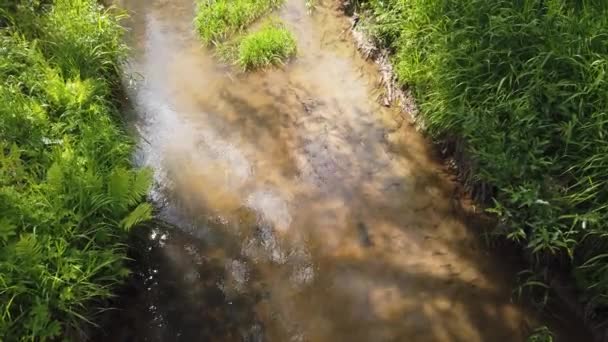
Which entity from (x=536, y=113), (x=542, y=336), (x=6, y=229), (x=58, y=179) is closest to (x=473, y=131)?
(x=536, y=113)

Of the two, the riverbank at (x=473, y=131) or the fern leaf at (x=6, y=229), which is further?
the riverbank at (x=473, y=131)

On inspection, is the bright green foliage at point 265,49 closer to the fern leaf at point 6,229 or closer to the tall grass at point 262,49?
the tall grass at point 262,49

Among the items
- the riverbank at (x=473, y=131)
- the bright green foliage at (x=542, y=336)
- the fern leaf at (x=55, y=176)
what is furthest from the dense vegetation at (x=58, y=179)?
the bright green foliage at (x=542, y=336)

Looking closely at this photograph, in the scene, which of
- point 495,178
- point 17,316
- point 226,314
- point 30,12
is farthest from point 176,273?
point 30,12

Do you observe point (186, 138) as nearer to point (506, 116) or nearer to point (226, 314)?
point (226, 314)

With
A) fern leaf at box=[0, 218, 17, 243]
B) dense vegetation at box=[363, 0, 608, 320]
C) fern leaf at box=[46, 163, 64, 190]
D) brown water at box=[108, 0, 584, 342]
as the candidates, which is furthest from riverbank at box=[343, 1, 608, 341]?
fern leaf at box=[0, 218, 17, 243]

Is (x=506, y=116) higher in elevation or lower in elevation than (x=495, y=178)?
higher
